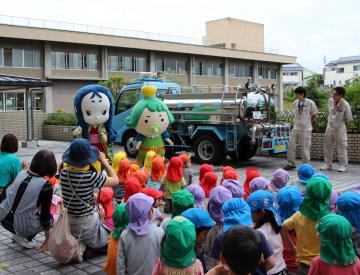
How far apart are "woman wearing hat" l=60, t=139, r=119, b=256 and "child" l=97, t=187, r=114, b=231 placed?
29 centimetres

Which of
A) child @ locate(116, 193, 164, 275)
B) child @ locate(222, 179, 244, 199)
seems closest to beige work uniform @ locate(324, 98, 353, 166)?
child @ locate(222, 179, 244, 199)

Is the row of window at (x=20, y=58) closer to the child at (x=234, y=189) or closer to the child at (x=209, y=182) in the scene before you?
the child at (x=209, y=182)

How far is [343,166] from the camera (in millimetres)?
10594

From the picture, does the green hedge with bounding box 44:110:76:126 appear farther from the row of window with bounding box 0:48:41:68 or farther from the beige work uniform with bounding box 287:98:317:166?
the beige work uniform with bounding box 287:98:317:166

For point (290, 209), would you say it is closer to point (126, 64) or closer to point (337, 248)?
point (337, 248)

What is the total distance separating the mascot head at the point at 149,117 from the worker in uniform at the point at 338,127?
425cm

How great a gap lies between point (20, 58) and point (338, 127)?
27.4 meters

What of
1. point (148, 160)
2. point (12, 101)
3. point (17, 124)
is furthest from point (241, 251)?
point (12, 101)

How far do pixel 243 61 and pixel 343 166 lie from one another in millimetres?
39750

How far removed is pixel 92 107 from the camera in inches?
305

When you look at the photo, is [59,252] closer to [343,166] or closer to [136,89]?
[343,166]

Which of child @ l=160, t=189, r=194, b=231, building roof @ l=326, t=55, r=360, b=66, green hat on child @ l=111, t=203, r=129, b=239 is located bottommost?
green hat on child @ l=111, t=203, r=129, b=239

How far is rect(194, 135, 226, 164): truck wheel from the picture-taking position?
11.6 metres

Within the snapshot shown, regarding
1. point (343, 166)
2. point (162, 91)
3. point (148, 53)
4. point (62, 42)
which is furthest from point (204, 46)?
point (343, 166)
